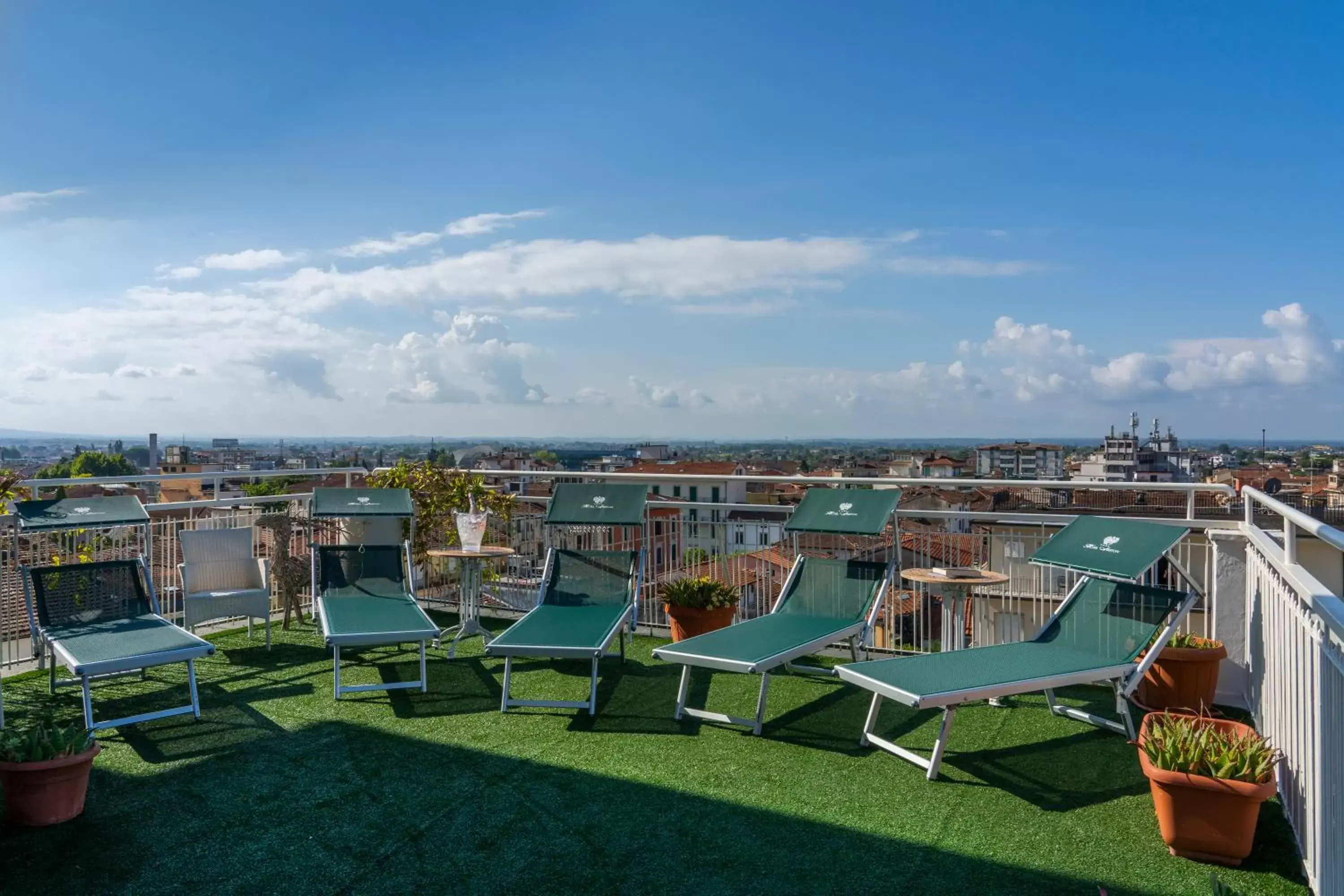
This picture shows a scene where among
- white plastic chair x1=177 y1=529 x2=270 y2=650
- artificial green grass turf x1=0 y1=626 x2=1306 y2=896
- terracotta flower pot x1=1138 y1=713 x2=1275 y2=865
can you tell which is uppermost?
white plastic chair x1=177 y1=529 x2=270 y2=650

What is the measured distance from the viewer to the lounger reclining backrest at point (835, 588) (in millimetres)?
5781

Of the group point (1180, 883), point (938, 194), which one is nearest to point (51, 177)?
point (1180, 883)

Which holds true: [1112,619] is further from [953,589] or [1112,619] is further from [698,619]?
[698,619]

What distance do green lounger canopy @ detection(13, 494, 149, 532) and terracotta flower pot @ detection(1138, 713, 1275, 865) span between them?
6402 mm

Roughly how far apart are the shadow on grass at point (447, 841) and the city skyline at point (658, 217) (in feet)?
30.3

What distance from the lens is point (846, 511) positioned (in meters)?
6.09

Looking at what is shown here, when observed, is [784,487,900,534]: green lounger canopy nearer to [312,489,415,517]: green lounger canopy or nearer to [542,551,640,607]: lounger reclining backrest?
[542,551,640,607]: lounger reclining backrest

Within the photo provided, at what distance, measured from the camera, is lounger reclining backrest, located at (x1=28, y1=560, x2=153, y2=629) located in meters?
5.51

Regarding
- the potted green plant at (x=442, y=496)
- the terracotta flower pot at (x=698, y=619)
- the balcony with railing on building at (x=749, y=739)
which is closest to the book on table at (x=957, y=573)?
the balcony with railing on building at (x=749, y=739)


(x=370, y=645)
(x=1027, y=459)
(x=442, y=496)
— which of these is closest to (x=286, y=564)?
→ (x=442, y=496)

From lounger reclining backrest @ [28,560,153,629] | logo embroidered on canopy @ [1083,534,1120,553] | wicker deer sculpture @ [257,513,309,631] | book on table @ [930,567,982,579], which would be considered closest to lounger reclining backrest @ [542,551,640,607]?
book on table @ [930,567,982,579]

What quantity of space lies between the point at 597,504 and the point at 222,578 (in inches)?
119

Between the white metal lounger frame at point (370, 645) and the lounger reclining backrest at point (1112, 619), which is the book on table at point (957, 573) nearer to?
the lounger reclining backrest at point (1112, 619)

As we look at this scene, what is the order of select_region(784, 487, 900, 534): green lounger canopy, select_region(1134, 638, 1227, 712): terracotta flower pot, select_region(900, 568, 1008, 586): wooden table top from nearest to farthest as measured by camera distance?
1. select_region(1134, 638, 1227, 712): terracotta flower pot
2. select_region(900, 568, 1008, 586): wooden table top
3. select_region(784, 487, 900, 534): green lounger canopy
